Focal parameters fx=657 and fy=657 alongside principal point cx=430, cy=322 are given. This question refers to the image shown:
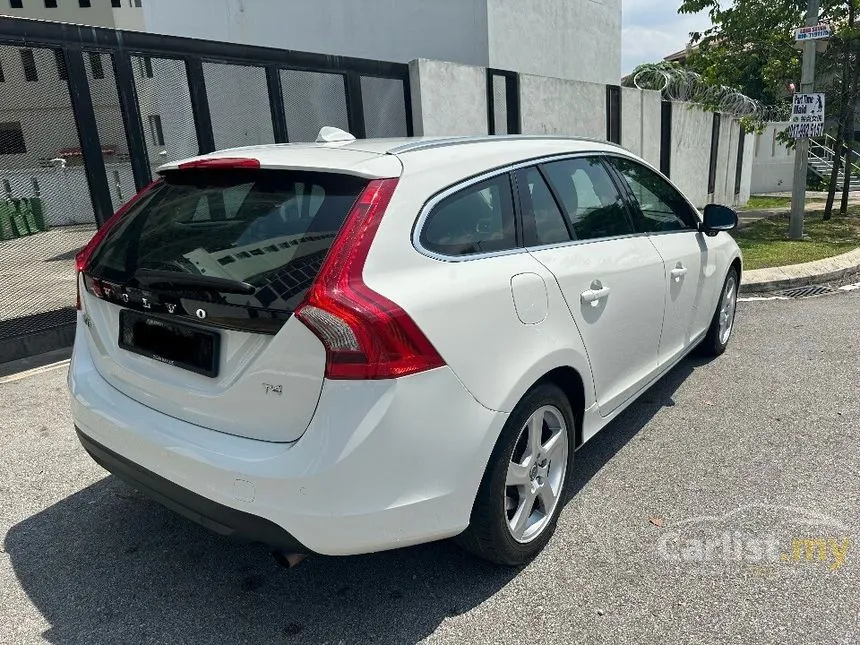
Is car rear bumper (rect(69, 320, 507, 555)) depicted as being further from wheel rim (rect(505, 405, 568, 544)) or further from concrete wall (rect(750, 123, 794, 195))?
concrete wall (rect(750, 123, 794, 195))

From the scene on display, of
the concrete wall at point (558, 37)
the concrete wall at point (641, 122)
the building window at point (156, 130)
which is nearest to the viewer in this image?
the building window at point (156, 130)

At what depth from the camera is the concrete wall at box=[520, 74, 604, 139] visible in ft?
35.5

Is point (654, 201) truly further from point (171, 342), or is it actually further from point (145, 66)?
point (145, 66)

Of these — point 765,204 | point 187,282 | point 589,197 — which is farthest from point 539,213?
point 765,204

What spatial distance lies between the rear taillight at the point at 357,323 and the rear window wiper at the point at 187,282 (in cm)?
24

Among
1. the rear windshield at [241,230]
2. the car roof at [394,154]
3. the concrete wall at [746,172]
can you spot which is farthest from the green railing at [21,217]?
the concrete wall at [746,172]

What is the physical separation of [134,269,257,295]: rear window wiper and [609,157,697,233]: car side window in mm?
2302

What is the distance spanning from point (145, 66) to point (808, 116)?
30.7ft

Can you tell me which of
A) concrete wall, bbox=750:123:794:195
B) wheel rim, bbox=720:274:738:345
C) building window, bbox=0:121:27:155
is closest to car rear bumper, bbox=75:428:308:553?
wheel rim, bbox=720:274:738:345

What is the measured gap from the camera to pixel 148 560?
8.95ft

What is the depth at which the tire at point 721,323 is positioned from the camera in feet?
16.0

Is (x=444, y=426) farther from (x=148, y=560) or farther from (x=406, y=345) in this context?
(x=148, y=560)

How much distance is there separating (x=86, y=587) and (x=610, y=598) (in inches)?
80.0

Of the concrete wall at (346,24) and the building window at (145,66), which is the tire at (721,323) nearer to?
the building window at (145,66)
